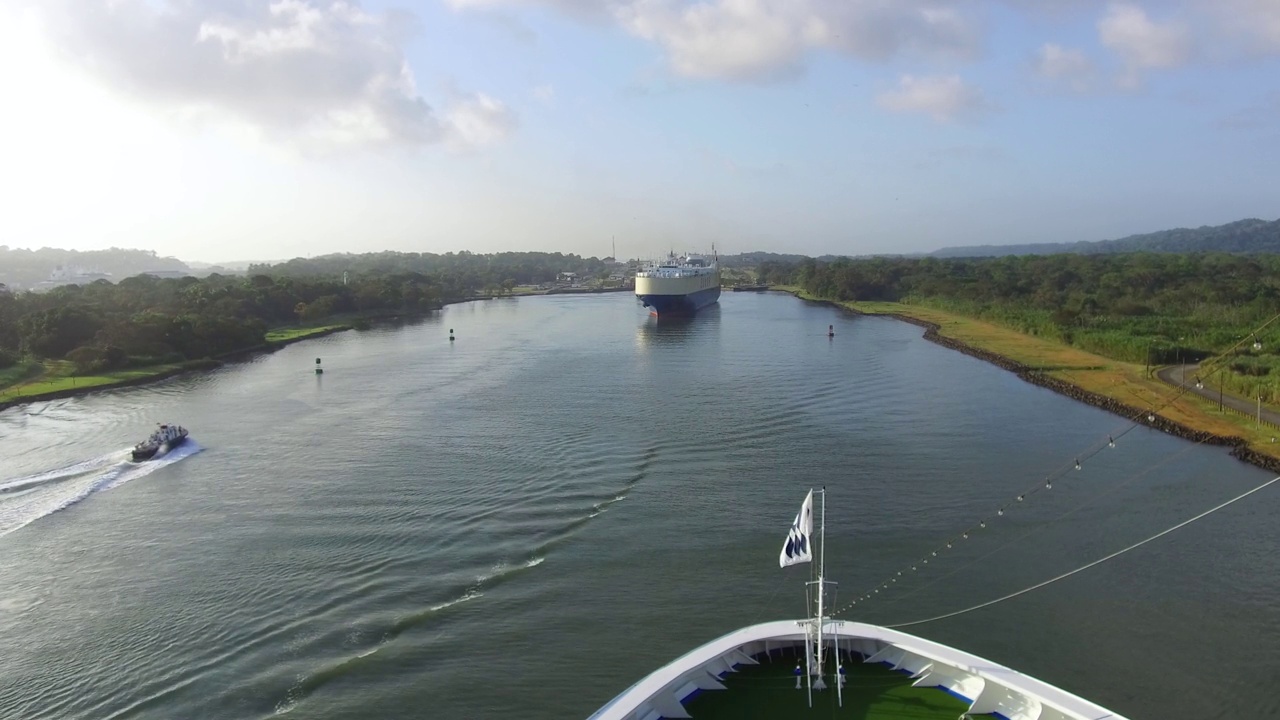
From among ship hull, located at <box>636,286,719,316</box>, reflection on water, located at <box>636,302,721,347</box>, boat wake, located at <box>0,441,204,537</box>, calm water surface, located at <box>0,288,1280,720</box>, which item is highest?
ship hull, located at <box>636,286,719,316</box>

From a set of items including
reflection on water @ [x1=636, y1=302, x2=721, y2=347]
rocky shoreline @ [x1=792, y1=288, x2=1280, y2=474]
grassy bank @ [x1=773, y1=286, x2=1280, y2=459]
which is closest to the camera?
rocky shoreline @ [x1=792, y1=288, x2=1280, y2=474]

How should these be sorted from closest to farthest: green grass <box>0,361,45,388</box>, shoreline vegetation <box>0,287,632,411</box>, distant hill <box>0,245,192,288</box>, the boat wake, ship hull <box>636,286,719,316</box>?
the boat wake
shoreline vegetation <box>0,287,632,411</box>
green grass <box>0,361,45,388</box>
ship hull <box>636,286,719,316</box>
distant hill <box>0,245,192,288</box>

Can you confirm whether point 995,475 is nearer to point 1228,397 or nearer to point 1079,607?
point 1079,607

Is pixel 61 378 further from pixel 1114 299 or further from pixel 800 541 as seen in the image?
pixel 1114 299

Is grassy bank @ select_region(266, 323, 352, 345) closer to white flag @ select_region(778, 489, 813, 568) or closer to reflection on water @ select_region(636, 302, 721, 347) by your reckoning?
reflection on water @ select_region(636, 302, 721, 347)

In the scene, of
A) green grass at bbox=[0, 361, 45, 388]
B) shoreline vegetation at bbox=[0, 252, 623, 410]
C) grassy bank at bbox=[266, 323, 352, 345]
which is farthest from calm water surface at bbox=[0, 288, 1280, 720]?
grassy bank at bbox=[266, 323, 352, 345]
